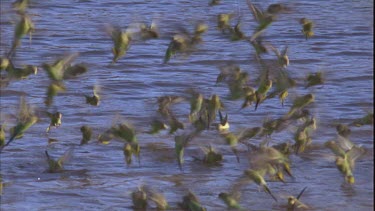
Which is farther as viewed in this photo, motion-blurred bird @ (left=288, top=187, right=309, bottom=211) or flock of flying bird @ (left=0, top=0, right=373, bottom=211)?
motion-blurred bird @ (left=288, top=187, right=309, bottom=211)

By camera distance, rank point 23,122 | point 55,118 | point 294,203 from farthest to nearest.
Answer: point 55,118
point 294,203
point 23,122

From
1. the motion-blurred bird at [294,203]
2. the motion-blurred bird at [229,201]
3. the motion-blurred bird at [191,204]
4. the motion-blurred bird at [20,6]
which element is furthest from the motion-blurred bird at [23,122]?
the motion-blurred bird at [294,203]

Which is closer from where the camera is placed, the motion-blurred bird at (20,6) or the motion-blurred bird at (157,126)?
the motion-blurred bird at (20,6)

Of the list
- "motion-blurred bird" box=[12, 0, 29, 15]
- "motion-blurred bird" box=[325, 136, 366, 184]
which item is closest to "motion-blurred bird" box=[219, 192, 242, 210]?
"motion-blurred bird" box=[325, 136, 366, 184]

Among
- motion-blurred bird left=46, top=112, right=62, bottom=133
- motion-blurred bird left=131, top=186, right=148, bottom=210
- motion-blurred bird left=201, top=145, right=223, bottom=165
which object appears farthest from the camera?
motion-blurred bird left=46, top=112, right=62, bottom=133

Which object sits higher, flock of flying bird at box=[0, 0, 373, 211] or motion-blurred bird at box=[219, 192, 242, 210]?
flock of flying bird at box=[0, 0, 373, 211]

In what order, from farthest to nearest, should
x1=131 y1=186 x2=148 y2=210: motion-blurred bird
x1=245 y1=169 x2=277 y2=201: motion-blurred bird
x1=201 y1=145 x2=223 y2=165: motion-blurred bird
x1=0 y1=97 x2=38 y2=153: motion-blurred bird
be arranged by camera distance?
x1=201 y1=145 x2=223 y2=165: motion-blurred bird, x1=131 y1=186 x2=148 y2=210: motion-blurred bird, x1=0 y1=97 x2=38 y2=153: motion-blurred bird, x1=245 y1=169 x2=277 y2=201: motion-blurred bird

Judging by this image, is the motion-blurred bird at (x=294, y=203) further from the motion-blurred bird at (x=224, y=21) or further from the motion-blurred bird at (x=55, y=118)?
the motion-blurred bird at (x=55, y=118)

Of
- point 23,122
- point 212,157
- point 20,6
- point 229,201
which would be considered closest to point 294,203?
point 229,201

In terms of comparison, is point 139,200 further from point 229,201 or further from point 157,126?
point 229,201

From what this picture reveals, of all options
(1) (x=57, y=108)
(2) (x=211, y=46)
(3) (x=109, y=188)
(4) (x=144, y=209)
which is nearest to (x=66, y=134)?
(1) (x=57, y=108)

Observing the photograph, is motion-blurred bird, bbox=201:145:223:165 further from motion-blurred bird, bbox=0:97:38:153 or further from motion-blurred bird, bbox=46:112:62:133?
motion-blurred bird, bbox=0:97:38:153

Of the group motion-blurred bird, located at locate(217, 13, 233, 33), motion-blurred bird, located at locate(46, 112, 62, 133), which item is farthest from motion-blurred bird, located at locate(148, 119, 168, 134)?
motion-blurred bird, located at locate(46, 112, 62, 133)

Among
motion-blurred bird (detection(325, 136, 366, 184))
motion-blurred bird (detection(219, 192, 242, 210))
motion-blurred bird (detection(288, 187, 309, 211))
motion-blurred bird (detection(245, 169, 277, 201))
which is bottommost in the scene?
motion-blurred bird (detection(288, 187, 309, 211))
